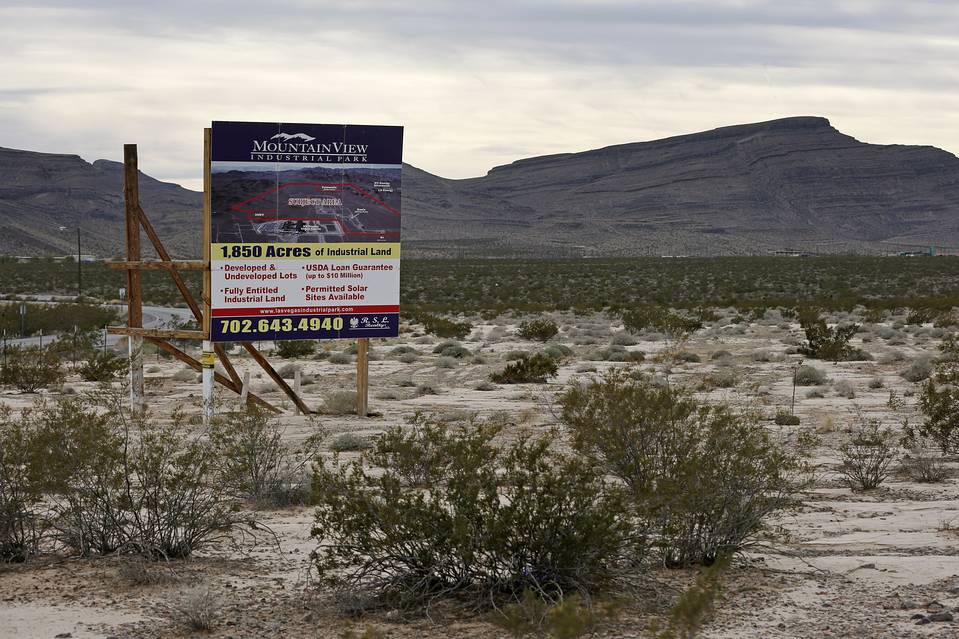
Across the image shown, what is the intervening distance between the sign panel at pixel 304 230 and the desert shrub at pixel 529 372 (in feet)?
17.5

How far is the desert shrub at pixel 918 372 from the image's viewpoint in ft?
66.5

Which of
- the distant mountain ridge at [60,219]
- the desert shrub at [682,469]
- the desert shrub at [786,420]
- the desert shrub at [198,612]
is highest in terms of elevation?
the distant mountain ridge at [60,219]

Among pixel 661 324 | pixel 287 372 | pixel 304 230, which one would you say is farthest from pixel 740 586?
pixel 661 324

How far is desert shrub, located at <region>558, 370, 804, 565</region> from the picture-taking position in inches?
302

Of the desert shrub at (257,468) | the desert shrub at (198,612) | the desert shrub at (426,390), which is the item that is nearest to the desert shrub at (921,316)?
the desert shrub at (426,390)

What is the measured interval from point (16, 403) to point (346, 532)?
12307 mm

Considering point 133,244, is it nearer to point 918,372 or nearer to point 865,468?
point 865,468

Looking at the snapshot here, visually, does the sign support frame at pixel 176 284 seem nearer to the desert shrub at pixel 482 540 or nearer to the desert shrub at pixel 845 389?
the desert shrub at pixel 482 540

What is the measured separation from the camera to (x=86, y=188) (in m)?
199

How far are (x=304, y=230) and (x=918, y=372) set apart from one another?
11.8 m

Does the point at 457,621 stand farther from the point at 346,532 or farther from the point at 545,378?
the point at 545,378

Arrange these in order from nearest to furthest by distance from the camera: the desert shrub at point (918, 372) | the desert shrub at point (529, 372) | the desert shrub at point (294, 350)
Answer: the desert shrub at point (918, 372) < the desert shrub at point (529, 372) < the desert shrub at point (294, 350)

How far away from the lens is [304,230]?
1545cm

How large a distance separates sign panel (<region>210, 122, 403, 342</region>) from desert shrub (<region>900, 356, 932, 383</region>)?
10.2 meters
